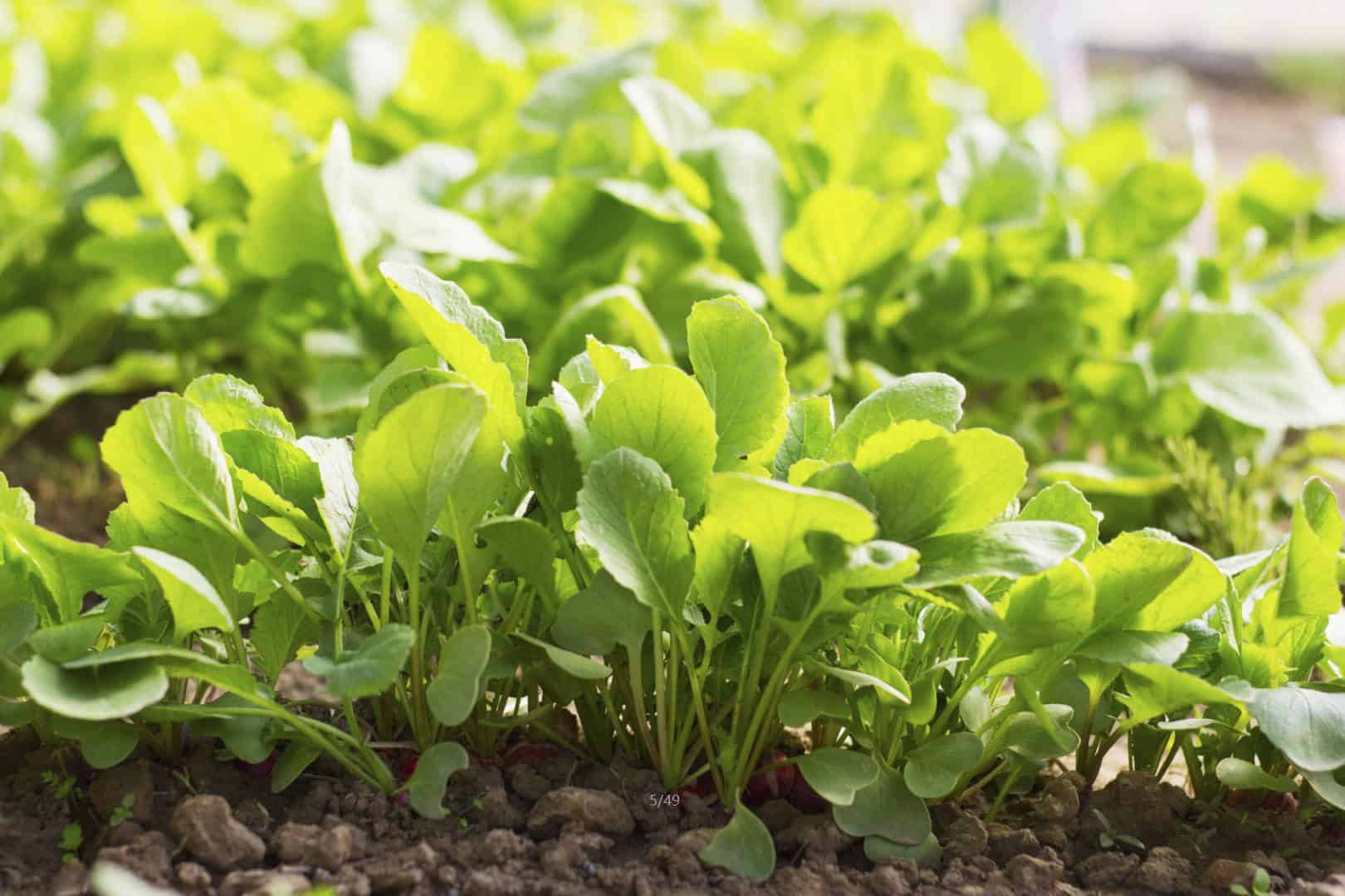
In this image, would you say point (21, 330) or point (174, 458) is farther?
point (21, 330)

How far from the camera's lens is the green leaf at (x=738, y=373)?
0.94 m

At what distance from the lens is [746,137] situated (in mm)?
1561

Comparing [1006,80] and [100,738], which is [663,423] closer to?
[100,738]

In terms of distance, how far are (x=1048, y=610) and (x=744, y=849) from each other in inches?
9.5

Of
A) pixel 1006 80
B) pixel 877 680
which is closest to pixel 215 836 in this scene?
pixel 877 680

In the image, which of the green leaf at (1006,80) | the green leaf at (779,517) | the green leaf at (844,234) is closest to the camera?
the green leaf at (779,517)

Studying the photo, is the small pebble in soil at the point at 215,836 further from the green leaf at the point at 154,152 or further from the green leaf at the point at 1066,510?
the green leaf at the point at 154,152

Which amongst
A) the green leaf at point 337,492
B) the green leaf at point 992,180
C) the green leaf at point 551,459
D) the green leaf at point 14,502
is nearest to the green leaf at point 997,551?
the green leaf at point 551,459

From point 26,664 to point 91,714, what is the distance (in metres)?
0.06

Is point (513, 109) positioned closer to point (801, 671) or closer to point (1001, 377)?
point (1001, 377)

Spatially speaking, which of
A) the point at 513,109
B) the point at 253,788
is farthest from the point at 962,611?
the point at 513,109

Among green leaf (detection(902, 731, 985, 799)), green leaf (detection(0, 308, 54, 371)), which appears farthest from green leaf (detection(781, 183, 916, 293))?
green leaf (detection(0, 308, 54, 371))

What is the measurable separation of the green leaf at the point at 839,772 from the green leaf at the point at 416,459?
0.94ft

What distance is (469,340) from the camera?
89cm
